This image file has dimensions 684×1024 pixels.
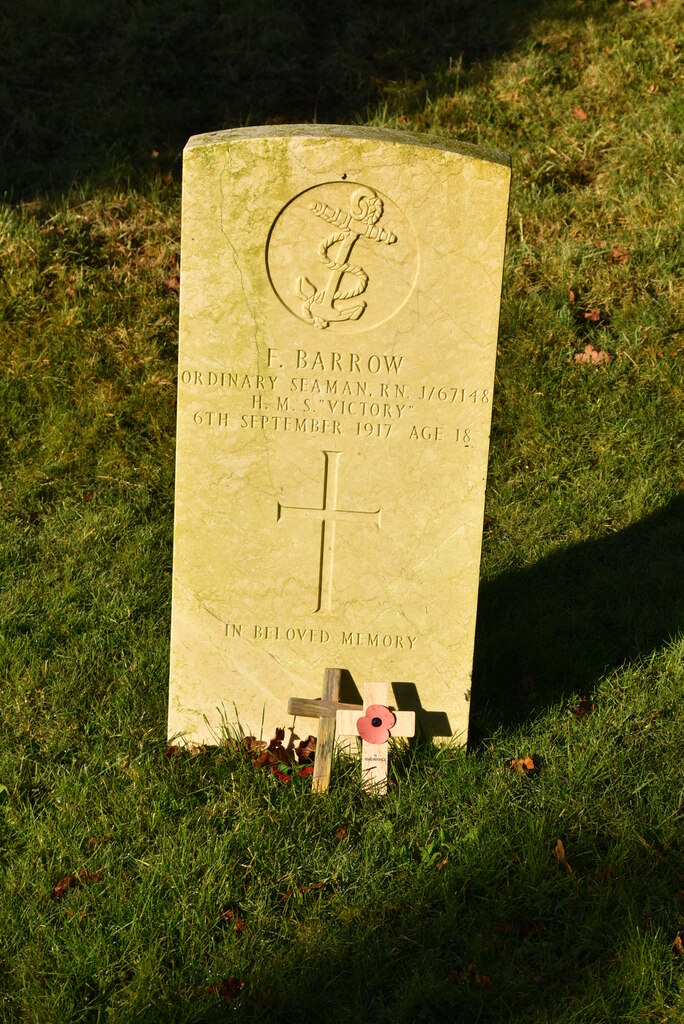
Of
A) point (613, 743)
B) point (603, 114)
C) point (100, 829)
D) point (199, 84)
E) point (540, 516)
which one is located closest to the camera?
point (100, 829)

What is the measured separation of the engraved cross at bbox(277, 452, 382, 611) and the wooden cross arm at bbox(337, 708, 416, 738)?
40 cm

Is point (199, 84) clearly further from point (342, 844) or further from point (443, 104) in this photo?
point (342, 844)

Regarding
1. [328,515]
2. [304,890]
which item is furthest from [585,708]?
[304,890]

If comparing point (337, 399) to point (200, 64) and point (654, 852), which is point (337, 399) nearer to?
point (654, 852)

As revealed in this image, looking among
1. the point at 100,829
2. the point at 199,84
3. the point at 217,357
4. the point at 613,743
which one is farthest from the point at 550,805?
the point at 199,84

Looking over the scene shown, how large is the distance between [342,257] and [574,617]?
197 centimetres

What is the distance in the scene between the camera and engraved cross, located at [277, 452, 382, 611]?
12.0 ft

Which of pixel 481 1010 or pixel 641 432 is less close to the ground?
pixel 641 432

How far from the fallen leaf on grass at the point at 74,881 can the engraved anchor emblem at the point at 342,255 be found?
1.83m

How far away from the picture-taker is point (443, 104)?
24.2 feet

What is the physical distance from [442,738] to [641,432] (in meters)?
2.44

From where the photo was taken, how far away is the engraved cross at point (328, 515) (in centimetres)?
365

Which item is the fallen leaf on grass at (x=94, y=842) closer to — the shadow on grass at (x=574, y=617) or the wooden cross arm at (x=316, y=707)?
the wooden cross arm at (x=316, y=707)

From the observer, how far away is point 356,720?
3613 mm
